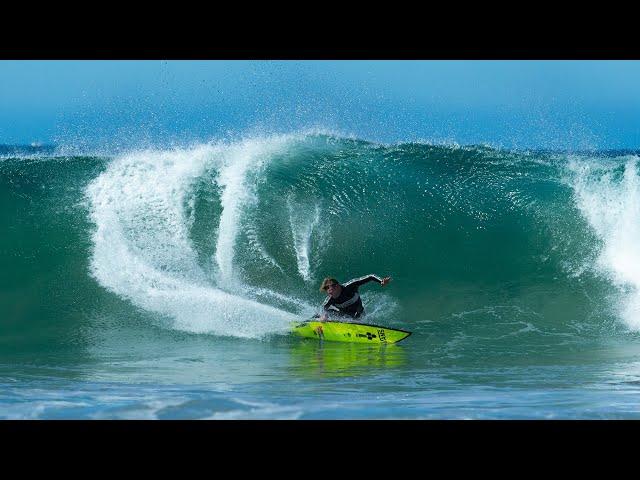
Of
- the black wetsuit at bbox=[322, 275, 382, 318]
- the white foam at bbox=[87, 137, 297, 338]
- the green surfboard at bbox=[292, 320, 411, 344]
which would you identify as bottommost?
the green surfboard at bbox=[292, 320, 411, 344]

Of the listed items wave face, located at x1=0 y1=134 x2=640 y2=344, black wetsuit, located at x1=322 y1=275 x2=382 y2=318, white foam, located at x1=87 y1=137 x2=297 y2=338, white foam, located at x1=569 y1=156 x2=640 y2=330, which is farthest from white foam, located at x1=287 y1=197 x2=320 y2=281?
white foam, located at x1=569 y1=156 x2=640 y2=330

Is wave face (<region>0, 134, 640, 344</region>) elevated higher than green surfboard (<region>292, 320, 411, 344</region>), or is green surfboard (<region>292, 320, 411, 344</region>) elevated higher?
wave face (<region>0, 134, 640, 344</region>)

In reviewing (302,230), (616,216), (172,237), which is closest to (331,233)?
(302,230)

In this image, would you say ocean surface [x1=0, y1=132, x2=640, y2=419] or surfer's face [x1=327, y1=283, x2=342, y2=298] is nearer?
ocean surface [x1=0, y1=132, x2=640, y2=419]

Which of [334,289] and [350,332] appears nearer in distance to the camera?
[350,332]

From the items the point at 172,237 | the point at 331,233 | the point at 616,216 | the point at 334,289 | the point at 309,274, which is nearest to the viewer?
the point at 334,289

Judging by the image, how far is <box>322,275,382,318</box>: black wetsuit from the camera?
418 inches

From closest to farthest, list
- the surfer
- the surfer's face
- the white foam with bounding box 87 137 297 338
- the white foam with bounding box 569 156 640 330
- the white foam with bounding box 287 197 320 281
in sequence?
the surfer's face
the surfer
the white foam with bounding box 87 137 297 338
the white foam with bounding box 569 156 640 330
the white foam with bounding box 287 197 320 281

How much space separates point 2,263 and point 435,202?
721cm

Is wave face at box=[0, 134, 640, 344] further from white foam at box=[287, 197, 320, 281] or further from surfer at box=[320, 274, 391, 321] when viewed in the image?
surfer at box=[320, 274, 391, 321]

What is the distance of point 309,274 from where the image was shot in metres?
12.9

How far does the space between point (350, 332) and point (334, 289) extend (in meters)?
0.59

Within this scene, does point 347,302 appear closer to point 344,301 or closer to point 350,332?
point 344,301

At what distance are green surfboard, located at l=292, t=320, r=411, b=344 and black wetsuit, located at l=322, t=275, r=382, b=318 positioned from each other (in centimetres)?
25
